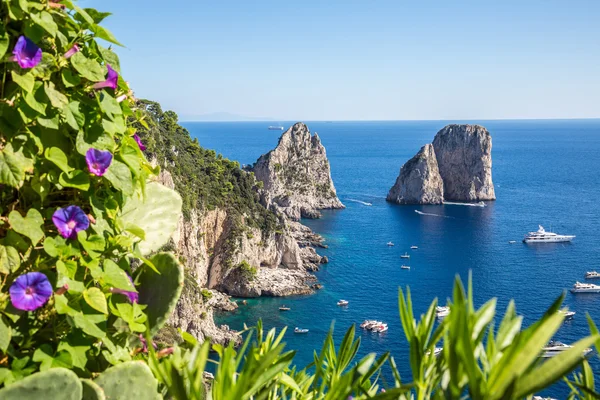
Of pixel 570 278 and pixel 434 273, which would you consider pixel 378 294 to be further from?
pixel 570 278

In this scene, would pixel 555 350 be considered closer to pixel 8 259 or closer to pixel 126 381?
pixel 126 381

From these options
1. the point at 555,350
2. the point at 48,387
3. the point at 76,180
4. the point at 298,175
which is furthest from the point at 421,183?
the point at 48,387

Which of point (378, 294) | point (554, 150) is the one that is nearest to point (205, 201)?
point (378, 294)

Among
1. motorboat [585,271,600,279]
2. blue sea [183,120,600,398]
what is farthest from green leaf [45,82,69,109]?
motorboat [585,271,600,279]

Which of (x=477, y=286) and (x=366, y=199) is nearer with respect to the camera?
(x=477, y=286)

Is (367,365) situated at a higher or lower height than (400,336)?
higher

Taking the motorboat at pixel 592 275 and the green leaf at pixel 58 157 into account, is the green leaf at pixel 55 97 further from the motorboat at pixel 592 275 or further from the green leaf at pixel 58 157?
the motorboat at pixel 592 275

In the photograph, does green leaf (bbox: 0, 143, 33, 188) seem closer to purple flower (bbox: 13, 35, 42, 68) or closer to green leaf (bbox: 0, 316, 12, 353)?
purple flower (bbox: 13, 35, 42, 68)
